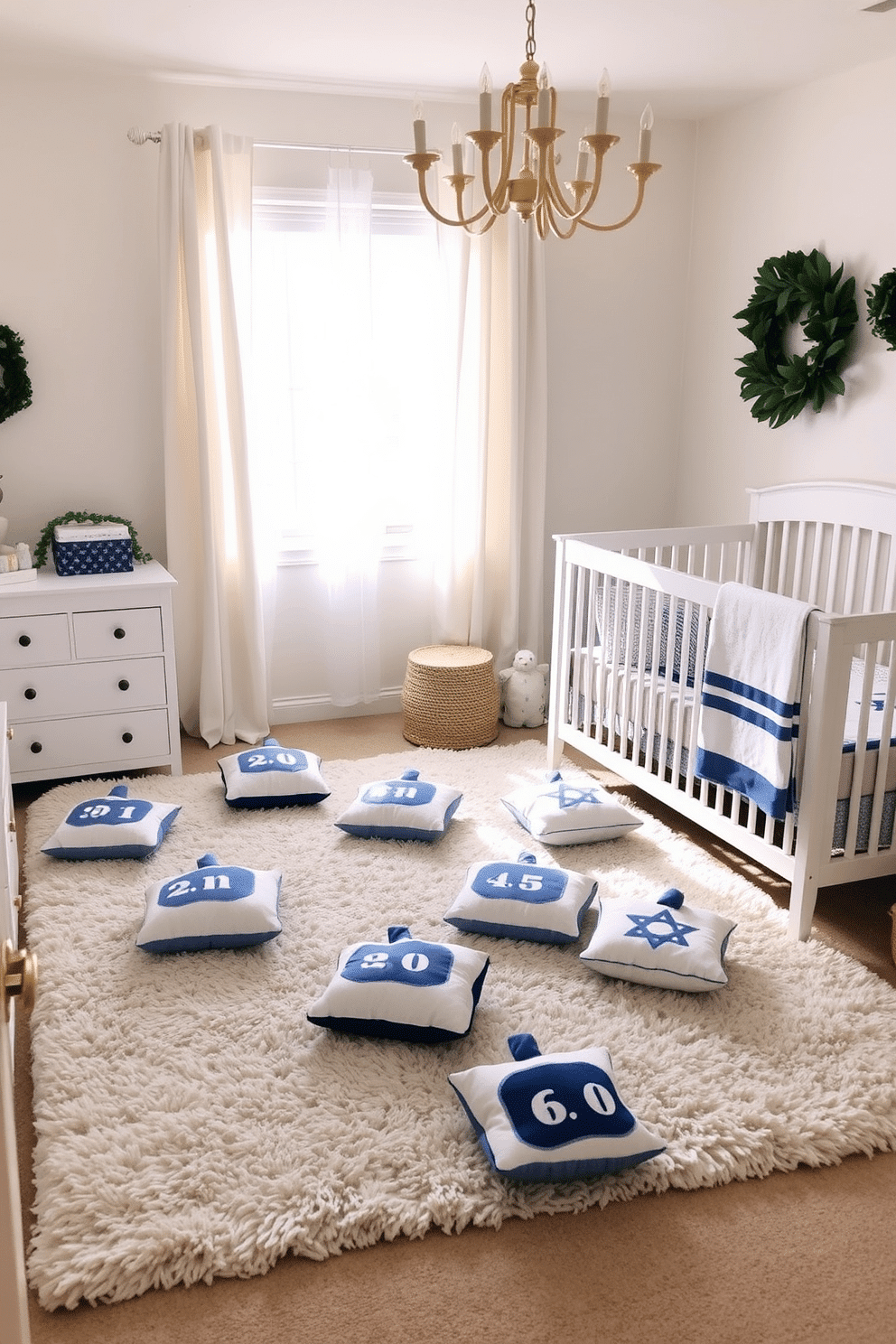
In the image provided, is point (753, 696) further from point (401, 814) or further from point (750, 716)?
point (401, 814)

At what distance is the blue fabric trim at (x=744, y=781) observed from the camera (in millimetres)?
2453

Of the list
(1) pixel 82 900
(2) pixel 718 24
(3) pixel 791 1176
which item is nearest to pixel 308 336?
(2) pixel 718 24

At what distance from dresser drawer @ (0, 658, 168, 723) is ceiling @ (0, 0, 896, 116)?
5.95ft

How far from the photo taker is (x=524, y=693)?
414cm

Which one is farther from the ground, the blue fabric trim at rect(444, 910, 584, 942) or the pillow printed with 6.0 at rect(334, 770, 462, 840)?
the pillow printed with 6.0 at rect(334, 770, 462, 840)

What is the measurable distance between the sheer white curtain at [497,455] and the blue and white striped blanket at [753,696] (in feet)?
5.31

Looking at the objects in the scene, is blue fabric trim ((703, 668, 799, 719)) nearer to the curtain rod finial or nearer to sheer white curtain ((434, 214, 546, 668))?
sheer white curtain ((434, 214, 546, 668))

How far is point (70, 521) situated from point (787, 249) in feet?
8.62

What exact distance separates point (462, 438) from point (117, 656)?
5.07ft

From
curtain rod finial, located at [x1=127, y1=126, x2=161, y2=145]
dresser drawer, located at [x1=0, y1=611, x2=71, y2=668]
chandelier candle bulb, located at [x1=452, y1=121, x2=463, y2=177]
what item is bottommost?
dresser drawer, located at [x1=0, y1=611, x2=71, y2=668]

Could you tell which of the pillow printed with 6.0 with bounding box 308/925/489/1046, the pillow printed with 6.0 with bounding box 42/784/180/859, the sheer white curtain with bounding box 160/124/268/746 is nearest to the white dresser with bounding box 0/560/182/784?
the sheer white curtain with bounding box 160/124/268/746

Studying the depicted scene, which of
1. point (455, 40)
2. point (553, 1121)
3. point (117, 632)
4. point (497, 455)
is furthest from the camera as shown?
point (497, 455)

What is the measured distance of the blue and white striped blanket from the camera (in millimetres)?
2422

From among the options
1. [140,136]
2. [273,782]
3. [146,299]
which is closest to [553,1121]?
[273,782]
